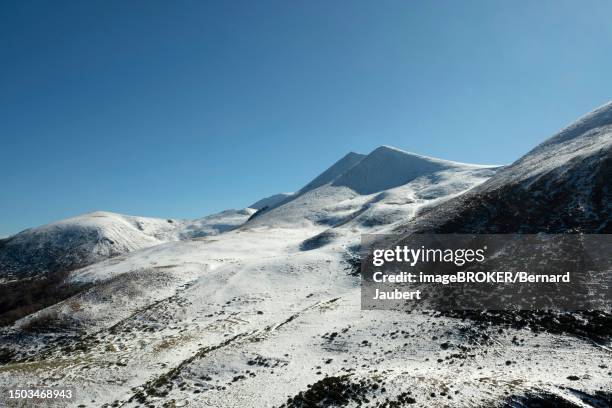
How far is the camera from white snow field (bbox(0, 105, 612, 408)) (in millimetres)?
18188

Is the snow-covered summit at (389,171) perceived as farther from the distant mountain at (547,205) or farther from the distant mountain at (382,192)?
the distant mountain at (547,205)

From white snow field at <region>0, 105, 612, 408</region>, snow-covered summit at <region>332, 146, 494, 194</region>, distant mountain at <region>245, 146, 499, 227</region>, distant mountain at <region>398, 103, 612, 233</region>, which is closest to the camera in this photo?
white snow field at <region>0, 105, 612, 408</region>

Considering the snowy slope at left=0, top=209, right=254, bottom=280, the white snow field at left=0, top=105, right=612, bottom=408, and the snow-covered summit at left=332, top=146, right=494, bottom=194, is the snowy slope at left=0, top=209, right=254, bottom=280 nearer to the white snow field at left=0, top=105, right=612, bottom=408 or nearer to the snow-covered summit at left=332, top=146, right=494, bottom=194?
the white snow field at left=0, top=105, right=612, bottom=408

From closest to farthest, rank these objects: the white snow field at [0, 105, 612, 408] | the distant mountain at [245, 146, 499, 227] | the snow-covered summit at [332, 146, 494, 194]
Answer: the white snow field at [0, 105, 612, 408], the distant mountain at [245, 146, 499, 227], the snow-covered summit at [332, 146, 494, 194]

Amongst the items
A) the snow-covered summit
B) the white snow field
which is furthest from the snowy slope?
the snow-covered summit

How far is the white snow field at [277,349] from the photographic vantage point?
18.2m

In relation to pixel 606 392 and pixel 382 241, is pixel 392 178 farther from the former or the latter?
pixel 606 392

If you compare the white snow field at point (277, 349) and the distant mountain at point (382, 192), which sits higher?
the distant mountain at point (382, 192)

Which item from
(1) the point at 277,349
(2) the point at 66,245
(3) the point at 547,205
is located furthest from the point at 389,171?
(1) the point at 277,349

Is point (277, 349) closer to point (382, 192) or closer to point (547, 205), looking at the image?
point (547, 205)

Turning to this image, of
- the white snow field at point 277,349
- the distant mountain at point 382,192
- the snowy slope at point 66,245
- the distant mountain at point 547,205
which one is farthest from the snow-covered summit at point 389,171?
the white snow field at point 277,349

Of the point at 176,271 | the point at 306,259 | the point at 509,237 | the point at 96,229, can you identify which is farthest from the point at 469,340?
the point at 96,229

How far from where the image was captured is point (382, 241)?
52.0 metres

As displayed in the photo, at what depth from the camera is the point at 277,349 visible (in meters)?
25.8
